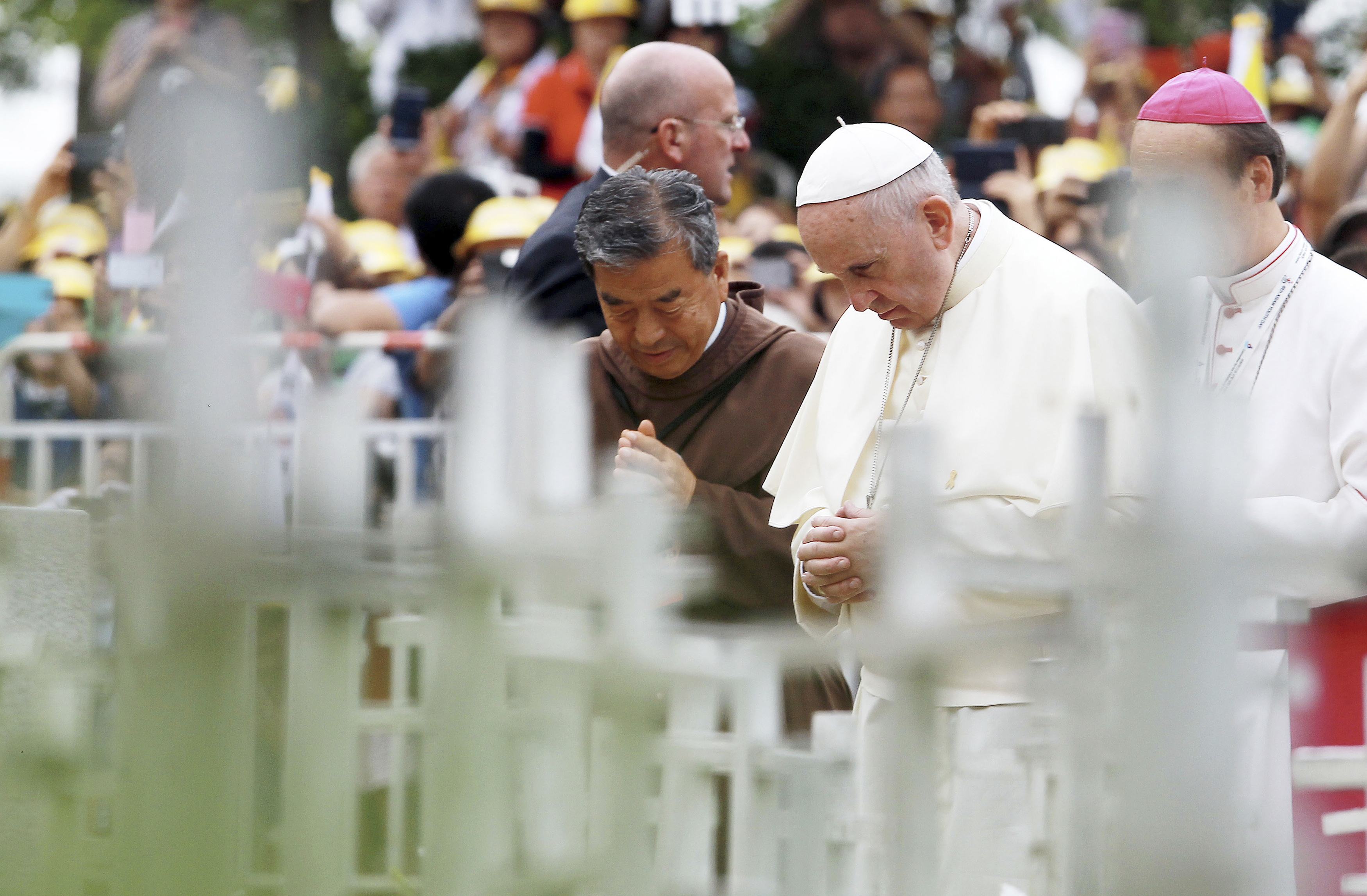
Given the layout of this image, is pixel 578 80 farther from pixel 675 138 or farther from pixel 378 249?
pixel 675 138

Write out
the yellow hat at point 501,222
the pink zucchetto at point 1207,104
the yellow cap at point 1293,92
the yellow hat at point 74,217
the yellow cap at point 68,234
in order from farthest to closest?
the yellow cap at point 1293,92 < the yellow hat at point 74,217 < the yellow cap at point 68,234 < the yellow hat at point 501,222 < the pink zucchetto at point 1207,104

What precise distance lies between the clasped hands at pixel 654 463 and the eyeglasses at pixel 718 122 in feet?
3.79

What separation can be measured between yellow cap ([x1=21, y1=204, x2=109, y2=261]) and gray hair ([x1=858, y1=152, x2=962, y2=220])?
4.83 metres

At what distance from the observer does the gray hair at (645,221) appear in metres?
3.65

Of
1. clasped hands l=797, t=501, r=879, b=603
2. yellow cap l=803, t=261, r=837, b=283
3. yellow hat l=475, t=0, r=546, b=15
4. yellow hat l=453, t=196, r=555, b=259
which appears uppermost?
yellow hat l=475, t=0, r=546, b=15

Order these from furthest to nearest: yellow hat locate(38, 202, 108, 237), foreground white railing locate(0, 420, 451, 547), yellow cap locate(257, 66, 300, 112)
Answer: yellow hat locate(38, 202, 108, 237) < yellow cap locate(257, 66, 300, 112) < foreground white railing locate(0, 420, 451, 547)

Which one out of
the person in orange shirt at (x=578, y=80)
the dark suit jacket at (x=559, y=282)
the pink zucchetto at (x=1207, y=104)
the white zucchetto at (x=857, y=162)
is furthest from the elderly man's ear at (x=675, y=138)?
the person in orange shirt at (x=578, y=80)

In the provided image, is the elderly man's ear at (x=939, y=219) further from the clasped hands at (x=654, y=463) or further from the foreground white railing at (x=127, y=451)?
the foreground white railing at (x=127, y=451)

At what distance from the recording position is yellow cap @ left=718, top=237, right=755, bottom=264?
6527 millimetres

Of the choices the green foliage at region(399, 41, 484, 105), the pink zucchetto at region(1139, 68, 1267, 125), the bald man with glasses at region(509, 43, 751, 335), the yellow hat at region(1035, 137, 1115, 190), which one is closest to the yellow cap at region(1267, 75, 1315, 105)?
the yellow hat at region(1035, 137, 1115, 190)

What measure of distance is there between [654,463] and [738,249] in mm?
3242

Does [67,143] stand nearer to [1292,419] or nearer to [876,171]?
[876,171]

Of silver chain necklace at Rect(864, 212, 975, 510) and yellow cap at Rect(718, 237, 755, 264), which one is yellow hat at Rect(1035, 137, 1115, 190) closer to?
yellow cap at Rect(718, 237, 755, 264)

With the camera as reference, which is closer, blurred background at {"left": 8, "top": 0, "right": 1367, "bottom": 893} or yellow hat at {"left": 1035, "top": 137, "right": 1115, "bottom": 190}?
blurred background at {"left": 8, "top": 0, "right": 1367, "bottom": 893}
